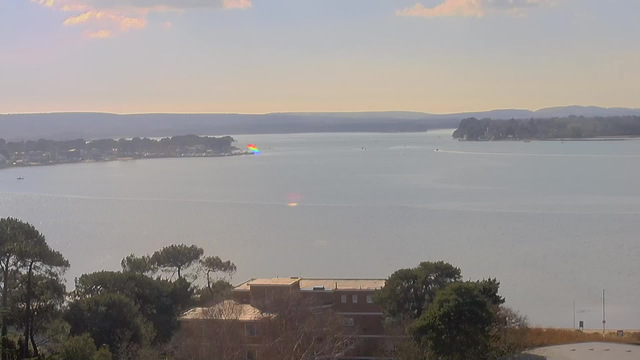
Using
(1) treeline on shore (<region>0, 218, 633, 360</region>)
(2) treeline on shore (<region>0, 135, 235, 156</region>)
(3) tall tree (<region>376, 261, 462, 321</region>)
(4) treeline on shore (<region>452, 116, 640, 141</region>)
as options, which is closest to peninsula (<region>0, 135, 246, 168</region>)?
(2) treeline on shore (<region>0, 135, 235, 156</region>)

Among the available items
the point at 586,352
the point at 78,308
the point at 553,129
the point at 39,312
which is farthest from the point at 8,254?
the point at 553,129

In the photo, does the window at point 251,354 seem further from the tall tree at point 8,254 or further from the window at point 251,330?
the tall tree at point 8,254

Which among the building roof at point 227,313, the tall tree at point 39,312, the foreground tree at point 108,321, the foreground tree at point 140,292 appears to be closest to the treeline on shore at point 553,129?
the foreground tree at point 140,292

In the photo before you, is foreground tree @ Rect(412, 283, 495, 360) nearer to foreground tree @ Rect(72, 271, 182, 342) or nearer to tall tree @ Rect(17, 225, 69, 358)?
foreground tree @ Rect(72, 271, 182, 342)

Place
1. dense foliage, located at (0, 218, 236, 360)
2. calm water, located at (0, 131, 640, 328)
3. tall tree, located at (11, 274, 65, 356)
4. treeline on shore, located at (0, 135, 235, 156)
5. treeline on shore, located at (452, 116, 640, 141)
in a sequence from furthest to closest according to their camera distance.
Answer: treeline on shore, located at (452, 116, 640, 141) → treeline on shore, located at (0, 135, 235, 156) → calm water, located at (0, 131, 640, 328) → tall tree, located at (11, 274, 65, 356) → dense foliage, located at (0, 218, 236, 360)

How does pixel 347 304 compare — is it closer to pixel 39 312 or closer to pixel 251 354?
pixel 251 354

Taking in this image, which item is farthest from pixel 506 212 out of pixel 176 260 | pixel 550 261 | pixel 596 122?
pixel 596 122
